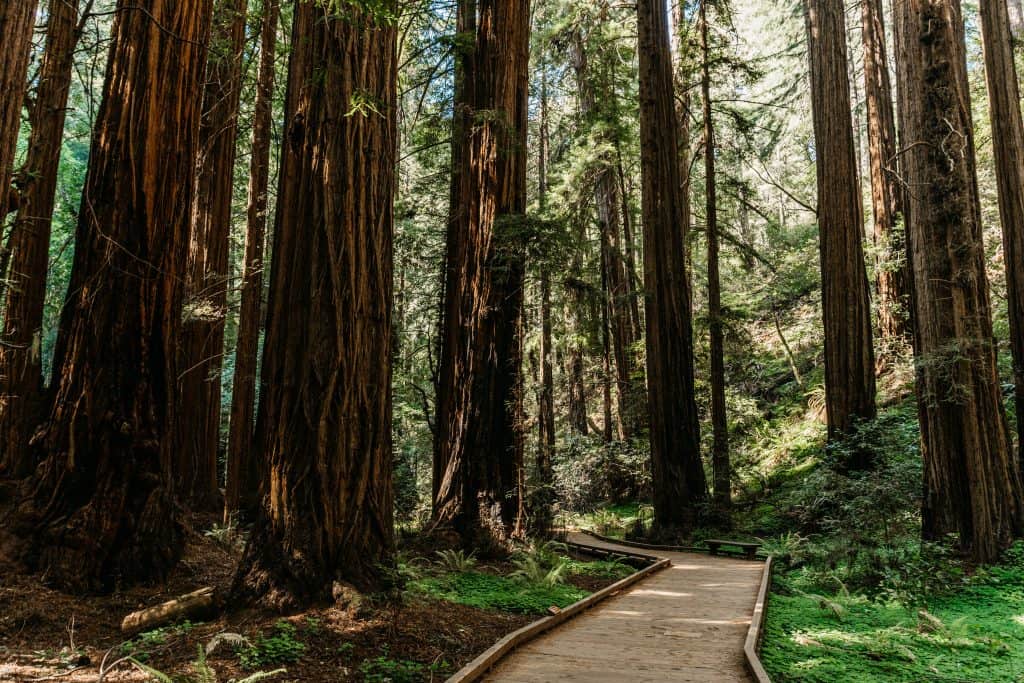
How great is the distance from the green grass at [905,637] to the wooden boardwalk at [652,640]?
0.35 m

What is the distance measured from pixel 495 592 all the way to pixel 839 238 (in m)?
10.1

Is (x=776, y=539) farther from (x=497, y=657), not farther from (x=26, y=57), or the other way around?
(x=26, y=57)

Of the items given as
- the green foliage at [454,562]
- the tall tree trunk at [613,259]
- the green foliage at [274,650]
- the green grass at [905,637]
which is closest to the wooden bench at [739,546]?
the green grass at [905,637]

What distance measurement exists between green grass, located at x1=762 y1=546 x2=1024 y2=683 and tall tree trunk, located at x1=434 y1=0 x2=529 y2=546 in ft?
12.3

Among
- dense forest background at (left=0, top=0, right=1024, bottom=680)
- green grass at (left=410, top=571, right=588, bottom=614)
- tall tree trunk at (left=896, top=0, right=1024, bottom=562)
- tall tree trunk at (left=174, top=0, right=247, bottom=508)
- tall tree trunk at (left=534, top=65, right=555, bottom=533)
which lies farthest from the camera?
tall tree trunk at (left=174, top=0, right=247, bottom=508)

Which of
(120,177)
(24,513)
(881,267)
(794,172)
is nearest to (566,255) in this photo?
(120,177)

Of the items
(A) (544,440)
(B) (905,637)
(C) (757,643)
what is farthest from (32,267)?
(B) (905,637)

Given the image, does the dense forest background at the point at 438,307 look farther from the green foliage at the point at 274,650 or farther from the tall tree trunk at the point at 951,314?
the green foliage at the point at 274,650

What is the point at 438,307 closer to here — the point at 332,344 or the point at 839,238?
the point at 332,344

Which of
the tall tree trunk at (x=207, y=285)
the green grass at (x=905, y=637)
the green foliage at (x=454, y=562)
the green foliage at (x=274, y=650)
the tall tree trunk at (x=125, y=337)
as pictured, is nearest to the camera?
the green foliage at (x=274, y=650)

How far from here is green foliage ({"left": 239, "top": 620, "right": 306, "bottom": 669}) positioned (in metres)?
3.96

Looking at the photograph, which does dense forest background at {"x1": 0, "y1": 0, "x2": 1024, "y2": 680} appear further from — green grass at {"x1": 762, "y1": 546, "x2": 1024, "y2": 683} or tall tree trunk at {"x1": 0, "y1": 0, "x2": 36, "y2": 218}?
green grass at {"x1": 762, "y1": 546, "x2": 1024, "y2": 683}

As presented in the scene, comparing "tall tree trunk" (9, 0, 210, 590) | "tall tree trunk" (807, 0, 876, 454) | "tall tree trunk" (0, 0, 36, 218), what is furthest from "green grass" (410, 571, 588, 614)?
→ "tall tree trunk" (807, 0, 876, 454)

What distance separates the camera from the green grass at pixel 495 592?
6.24m
